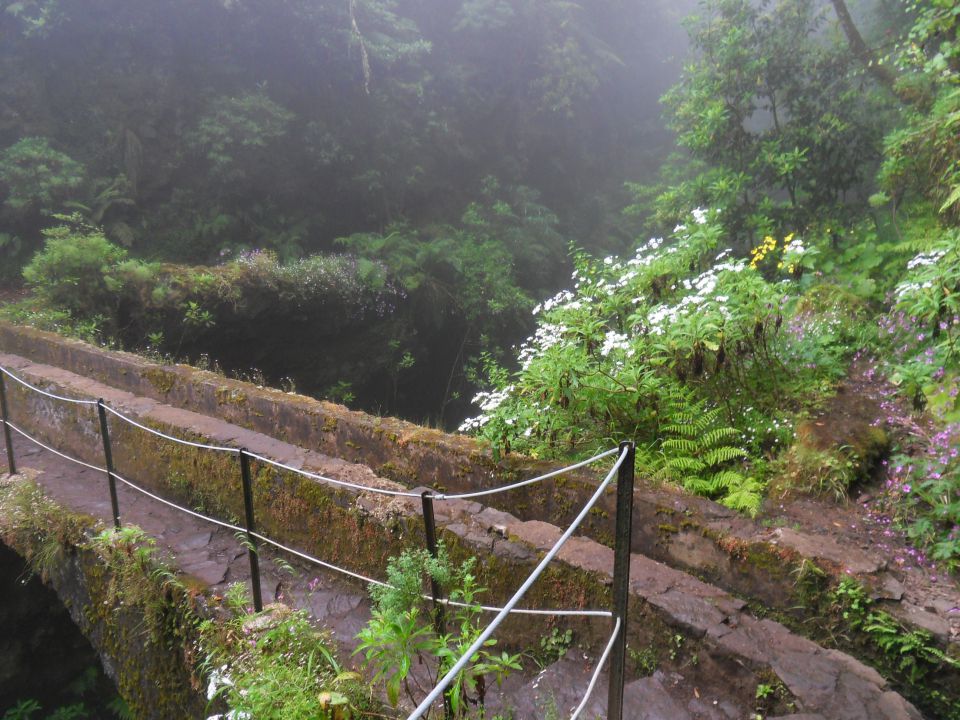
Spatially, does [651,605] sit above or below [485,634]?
below

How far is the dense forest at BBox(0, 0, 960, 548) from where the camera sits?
461cm

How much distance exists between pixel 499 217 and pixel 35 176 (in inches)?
395

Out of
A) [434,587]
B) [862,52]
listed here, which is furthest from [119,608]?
[862,52]

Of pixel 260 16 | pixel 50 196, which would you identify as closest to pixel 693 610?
pixel 50 196

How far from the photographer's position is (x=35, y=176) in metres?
11.0

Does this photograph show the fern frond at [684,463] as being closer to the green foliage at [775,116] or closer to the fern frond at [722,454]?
the fern frond at [722,454]

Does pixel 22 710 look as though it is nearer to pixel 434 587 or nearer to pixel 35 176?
pixel 434 587

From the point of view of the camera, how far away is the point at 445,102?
57.5 feet

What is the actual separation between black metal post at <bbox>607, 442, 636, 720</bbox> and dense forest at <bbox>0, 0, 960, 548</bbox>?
2318mm

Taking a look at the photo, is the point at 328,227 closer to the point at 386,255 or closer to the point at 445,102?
the point at 386,255

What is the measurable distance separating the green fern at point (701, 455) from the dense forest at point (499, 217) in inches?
1.0

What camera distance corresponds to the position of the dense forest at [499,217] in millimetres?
4613

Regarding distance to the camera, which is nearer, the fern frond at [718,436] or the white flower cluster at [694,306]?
the fern frond at [718,436]

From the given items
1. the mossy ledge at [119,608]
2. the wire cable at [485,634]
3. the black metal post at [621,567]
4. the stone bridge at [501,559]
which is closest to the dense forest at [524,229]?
the stone bridge at [501,559]
